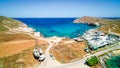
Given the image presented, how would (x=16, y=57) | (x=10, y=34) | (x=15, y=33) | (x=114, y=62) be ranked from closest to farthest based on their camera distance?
(x=114, y=62), (x=16, y=57), (x=10, y=34), (x=15, y=33)

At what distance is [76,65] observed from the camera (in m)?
54.2

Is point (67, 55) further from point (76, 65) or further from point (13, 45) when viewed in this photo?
point (13, 45)

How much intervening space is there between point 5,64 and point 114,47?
4948 cm

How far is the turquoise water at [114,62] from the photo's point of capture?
53.8 meters

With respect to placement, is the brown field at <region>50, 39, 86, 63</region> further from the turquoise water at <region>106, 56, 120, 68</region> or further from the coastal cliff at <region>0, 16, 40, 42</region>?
the coastal cliff at <region>0, 16, 40, 42</region>

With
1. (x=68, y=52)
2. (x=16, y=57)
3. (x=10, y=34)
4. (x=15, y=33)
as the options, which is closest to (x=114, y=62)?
(x=68, y=52)

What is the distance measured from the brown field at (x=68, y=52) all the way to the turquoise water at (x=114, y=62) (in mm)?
11690

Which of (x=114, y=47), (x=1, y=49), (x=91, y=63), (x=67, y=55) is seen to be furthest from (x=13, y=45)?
(x=114, y=47)

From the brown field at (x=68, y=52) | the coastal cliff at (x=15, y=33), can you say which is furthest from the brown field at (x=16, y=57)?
the coastal cliff at (x=15, y=33)

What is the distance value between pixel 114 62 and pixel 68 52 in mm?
19444

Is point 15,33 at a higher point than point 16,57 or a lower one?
higher

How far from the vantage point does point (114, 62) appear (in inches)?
2211

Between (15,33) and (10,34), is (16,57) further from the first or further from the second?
(15,33)

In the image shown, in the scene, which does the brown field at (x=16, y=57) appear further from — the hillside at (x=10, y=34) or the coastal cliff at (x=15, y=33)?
the coastal cliff at (x=15, y=33)
